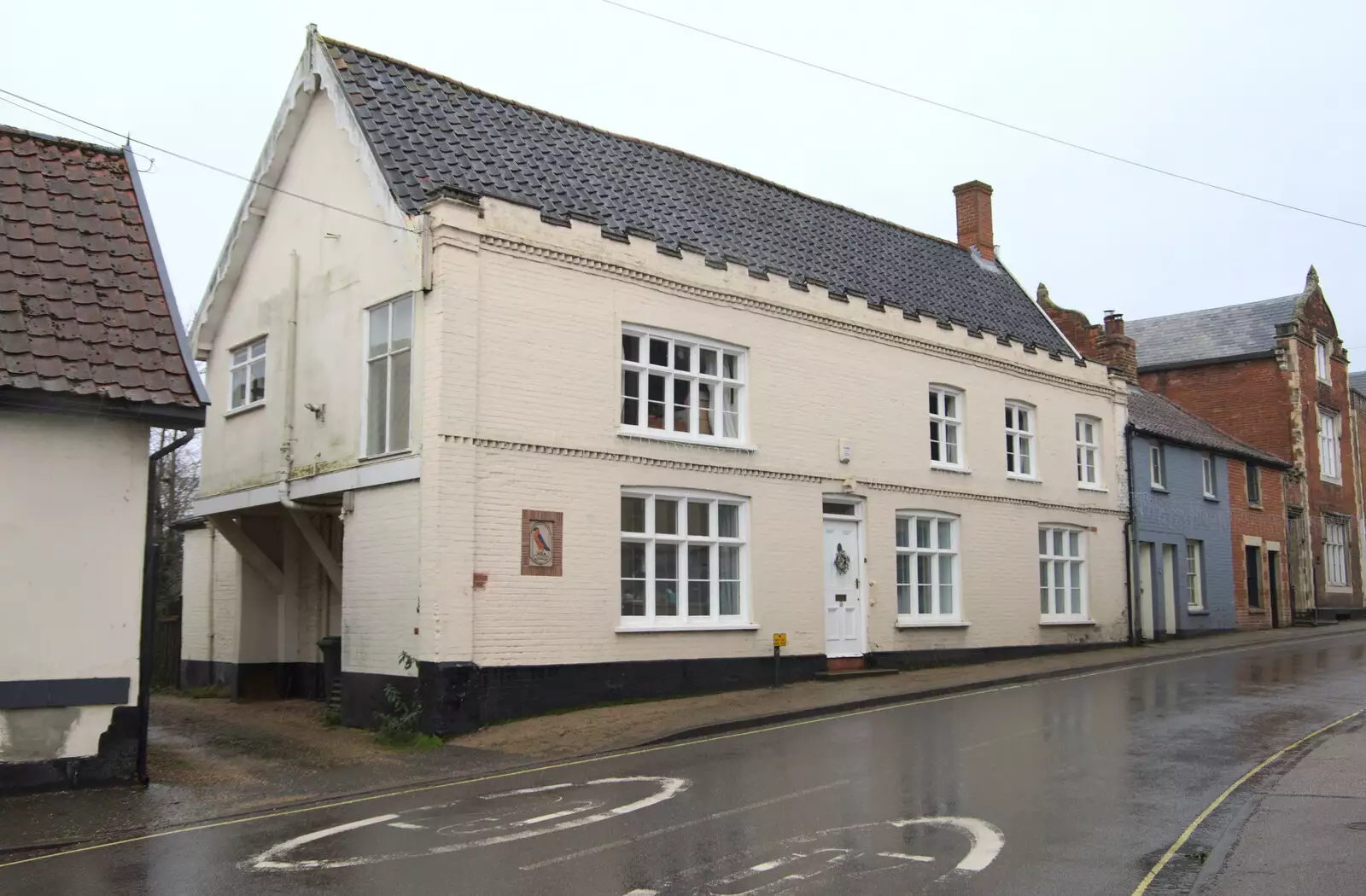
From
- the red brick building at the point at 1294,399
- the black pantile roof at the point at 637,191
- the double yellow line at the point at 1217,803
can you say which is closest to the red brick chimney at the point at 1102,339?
the black pantile roof at the point at 637,191

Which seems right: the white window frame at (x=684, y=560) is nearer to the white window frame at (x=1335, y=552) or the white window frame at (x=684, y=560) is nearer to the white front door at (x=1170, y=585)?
the white front door at (x=1170, y=585)

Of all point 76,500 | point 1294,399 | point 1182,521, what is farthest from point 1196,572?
point 76,500

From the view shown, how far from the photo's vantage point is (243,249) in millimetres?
20172

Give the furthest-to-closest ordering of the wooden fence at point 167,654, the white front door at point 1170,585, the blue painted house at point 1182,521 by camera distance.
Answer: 1. the white front door at point 1170,585
2. the blue painted house at point 1182,521
3. the wooden fence at point 167,654

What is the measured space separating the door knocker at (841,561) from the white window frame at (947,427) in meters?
3.18

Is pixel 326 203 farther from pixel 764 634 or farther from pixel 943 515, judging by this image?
pixel 943 515

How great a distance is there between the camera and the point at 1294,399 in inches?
1446

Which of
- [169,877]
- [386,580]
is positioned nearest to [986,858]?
[169,877]

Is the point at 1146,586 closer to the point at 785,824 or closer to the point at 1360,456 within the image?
the point at 1360,456

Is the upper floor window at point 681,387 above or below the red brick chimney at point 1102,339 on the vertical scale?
below

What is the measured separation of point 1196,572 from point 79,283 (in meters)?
27.4

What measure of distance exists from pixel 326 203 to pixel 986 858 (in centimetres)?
1416

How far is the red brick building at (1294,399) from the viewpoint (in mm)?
36688

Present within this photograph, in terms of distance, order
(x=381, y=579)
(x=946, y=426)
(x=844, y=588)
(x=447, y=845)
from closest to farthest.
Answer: (x=447, y=845), (x=381, y=579), (x=844, y=588), (x=946, y=426)
